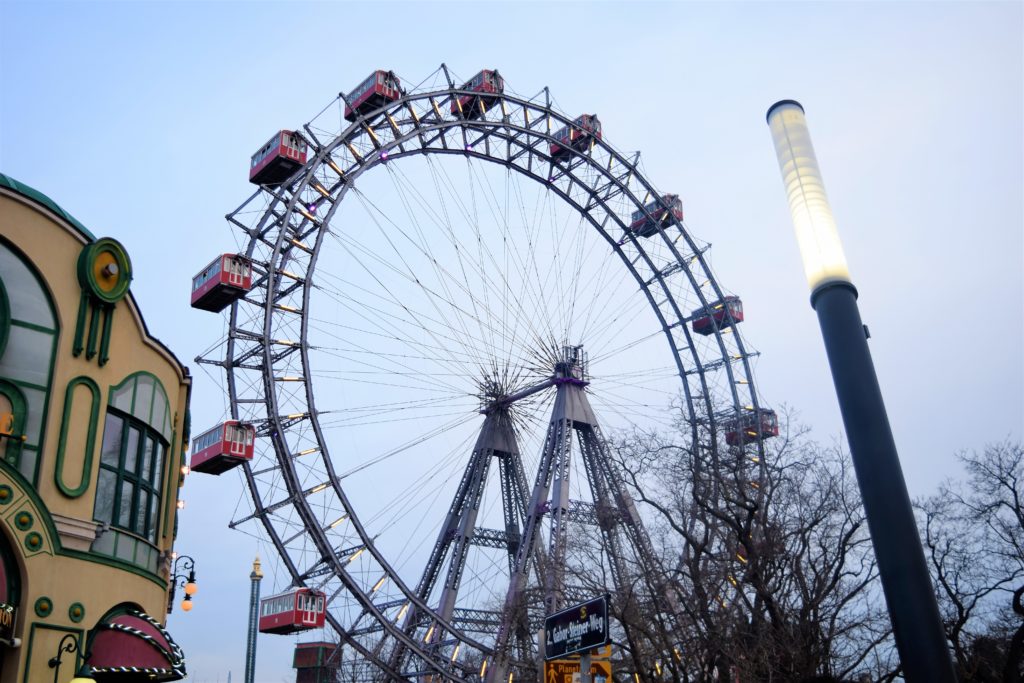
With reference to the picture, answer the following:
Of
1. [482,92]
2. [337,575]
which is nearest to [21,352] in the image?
[337,575]

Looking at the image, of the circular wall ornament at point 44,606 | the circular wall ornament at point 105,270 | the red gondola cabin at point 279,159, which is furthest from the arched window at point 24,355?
the red gondola cabin at point 279,159

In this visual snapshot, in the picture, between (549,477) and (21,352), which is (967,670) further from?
(21,352)

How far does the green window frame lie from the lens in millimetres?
18984

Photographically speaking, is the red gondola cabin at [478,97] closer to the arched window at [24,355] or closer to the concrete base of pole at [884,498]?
the arched window at [24,355]

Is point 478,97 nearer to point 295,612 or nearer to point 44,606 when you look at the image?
point 295,612

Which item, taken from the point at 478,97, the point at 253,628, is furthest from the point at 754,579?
the point at 253,628

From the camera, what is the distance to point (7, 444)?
16953mm

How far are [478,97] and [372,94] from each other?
15.6ft

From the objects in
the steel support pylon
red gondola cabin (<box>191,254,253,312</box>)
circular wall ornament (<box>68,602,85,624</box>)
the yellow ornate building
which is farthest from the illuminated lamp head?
red gondola cabin (<box>191,254,253,312</box>)

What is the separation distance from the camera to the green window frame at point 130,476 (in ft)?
62.3

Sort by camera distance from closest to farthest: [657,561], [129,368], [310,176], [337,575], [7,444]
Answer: [7,444]
[129,368]
[657,561]
[337,575]
[310,176]

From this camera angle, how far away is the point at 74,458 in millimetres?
18000

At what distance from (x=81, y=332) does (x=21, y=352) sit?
1.25m

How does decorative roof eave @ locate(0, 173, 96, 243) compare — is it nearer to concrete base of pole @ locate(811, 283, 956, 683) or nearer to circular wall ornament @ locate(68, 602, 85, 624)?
circular wall ornament @ locate(68, 602, 85, 624)
